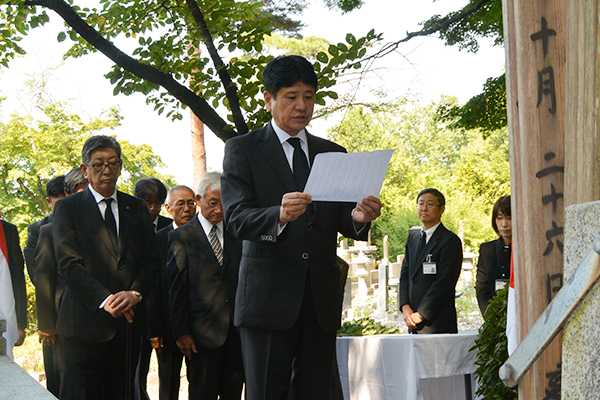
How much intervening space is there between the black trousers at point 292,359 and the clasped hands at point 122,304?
1322 millimetres

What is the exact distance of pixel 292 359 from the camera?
8.58 ft

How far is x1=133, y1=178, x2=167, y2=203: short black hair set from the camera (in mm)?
5633

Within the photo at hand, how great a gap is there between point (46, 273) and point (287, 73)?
9.32 ft

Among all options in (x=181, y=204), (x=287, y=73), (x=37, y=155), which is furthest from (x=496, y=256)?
(x=37, y=155)

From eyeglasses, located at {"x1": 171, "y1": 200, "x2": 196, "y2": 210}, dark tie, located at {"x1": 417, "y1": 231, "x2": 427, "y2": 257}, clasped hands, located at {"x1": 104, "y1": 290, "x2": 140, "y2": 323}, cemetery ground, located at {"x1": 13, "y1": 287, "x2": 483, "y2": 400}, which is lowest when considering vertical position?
cemetery ground, located at {"x1": 13, "y1": 287, "x2": 483, "y2": 400}

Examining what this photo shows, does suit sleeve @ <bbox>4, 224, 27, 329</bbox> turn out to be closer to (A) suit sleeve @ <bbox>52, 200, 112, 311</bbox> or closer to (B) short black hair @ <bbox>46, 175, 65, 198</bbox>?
(B) short black hair @ <bbox>46, 175, 65, 198</bbox>

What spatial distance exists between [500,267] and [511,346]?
325 centimetres

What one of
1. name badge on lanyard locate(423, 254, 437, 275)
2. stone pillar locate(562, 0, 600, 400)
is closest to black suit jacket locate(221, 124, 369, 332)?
stone pillar locate(562, 0, 600, 400)

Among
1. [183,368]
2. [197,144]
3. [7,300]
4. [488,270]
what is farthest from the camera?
[197,144]

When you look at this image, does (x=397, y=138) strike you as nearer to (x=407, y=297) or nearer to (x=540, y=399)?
(x=407, y=297)

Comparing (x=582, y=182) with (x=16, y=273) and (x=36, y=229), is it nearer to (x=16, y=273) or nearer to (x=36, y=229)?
(x=16, y=273)

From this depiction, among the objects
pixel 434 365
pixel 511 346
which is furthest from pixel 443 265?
pixel 511 346

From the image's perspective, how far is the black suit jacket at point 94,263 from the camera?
377cm

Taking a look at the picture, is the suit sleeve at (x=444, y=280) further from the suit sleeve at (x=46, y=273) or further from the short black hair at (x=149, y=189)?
the suit sleeve at (x=46, y=273)
